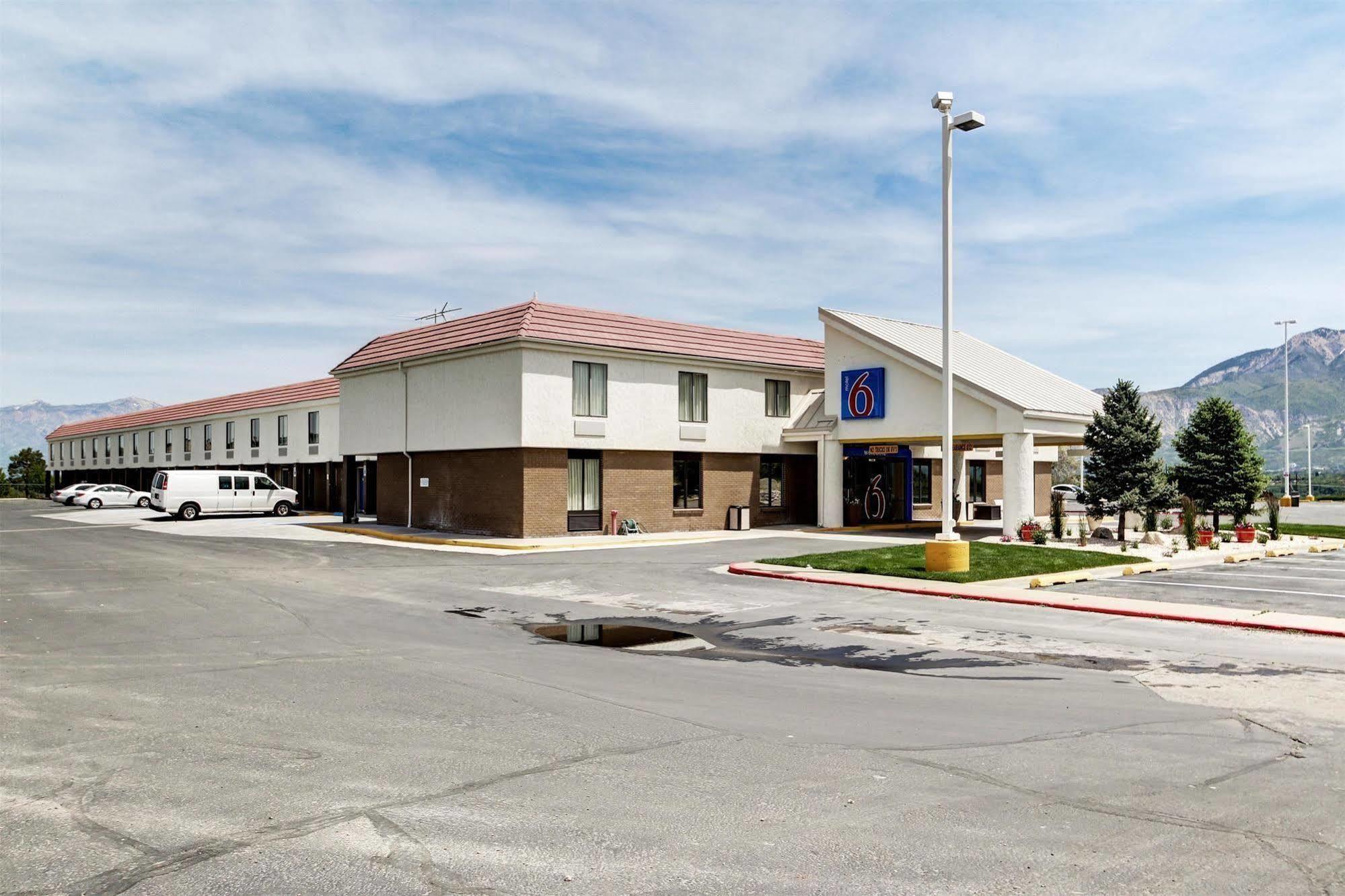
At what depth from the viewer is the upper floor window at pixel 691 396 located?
33719mm

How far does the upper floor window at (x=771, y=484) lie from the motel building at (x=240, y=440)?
60.3ft

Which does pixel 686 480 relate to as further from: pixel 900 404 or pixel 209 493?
pixel 209 493

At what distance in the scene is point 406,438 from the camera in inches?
1375

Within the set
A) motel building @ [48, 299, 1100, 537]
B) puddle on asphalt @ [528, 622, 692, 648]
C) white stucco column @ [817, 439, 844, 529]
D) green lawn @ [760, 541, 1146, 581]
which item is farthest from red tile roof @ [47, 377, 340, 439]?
puddle on asphalt @ [528, 622, 692, 648]

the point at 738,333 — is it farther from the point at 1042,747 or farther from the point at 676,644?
the point at 1042,747

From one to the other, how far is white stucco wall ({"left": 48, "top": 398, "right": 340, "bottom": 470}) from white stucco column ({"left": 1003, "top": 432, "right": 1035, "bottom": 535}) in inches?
1050

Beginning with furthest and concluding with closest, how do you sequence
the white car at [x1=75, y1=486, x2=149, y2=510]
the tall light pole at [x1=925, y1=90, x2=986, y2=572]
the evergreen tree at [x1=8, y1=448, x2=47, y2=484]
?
the evergreen tree at [x1=8, y1=448, x2=47, y2=484], the white car at [x1=75, y1=486, x2=149, y2=510], the tall light pole at [x1=925, y1=90, x2=986, y2=572]

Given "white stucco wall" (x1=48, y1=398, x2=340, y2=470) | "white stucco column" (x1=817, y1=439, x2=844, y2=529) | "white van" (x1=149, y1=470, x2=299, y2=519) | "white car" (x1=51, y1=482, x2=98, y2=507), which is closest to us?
"white stucco column" (x1=817, y1=439, x2=844, y2=529)

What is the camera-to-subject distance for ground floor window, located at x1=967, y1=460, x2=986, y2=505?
4500 cm

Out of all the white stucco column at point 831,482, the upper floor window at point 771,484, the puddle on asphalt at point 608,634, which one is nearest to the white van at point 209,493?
the upper floor window at point 771,484

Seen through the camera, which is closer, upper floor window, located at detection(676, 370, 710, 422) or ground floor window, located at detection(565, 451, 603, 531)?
ground floor window, located at detection(565, 451, 603, 531)

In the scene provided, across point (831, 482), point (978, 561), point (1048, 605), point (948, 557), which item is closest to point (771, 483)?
point (831, 482)

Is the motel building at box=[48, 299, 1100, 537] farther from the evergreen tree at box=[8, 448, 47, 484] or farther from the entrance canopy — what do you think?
the evergreen tree at box=[8, 448, 47, 484]

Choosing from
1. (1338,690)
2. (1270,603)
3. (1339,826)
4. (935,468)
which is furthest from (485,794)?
(935,468)
